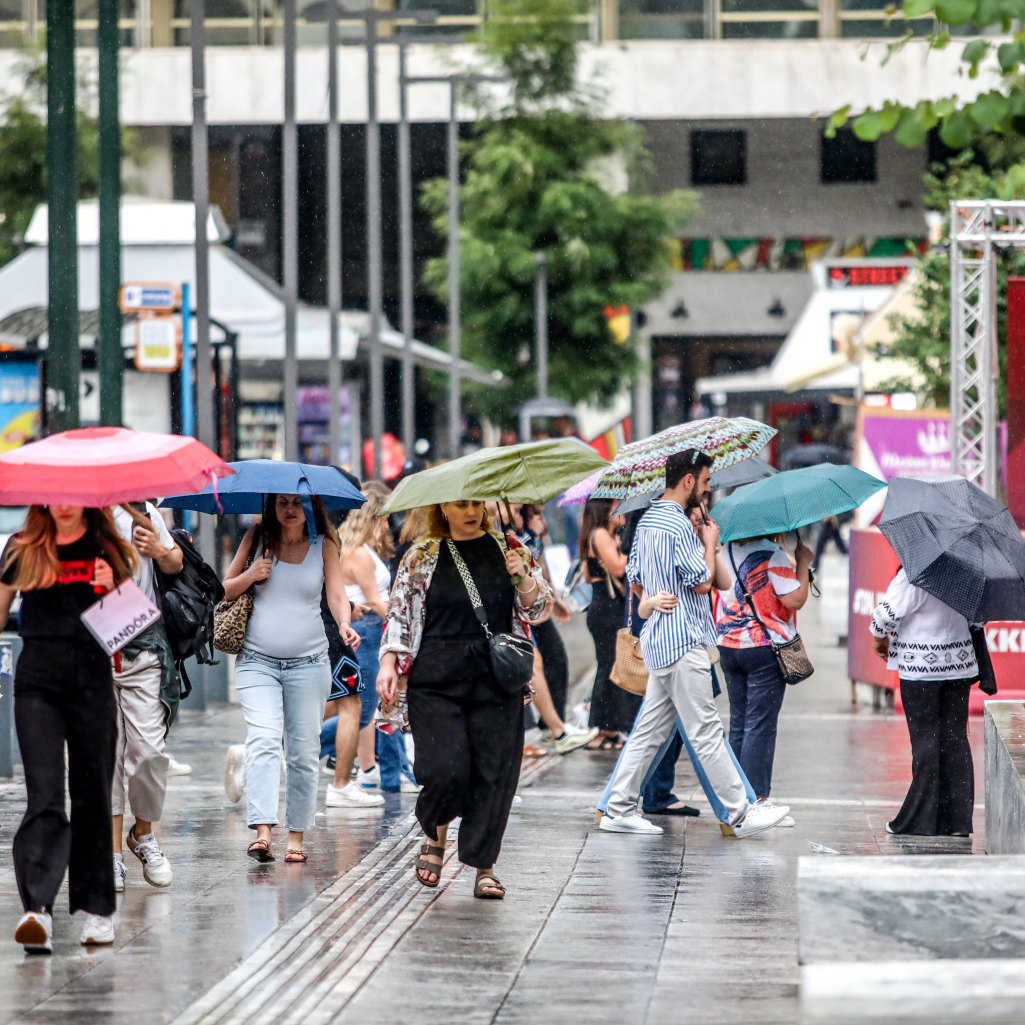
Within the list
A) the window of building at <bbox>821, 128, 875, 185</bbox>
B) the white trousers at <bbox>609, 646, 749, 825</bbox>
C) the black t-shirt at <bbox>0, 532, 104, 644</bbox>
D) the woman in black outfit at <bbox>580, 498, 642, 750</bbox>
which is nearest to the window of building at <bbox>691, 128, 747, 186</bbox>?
the window of building at <bbox>821, 128, 875, 185</bbox>

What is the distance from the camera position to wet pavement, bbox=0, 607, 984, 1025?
18.5ft

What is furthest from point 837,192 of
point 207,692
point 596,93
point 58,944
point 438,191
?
point 58,944

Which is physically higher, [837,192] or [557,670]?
[837,192]

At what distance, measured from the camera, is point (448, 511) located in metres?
7.23

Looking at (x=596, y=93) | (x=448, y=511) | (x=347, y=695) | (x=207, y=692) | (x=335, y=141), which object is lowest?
(x=207, y=692)

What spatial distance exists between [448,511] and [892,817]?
3.42 meters

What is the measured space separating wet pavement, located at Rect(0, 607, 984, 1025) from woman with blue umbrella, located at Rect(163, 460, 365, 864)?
31cm

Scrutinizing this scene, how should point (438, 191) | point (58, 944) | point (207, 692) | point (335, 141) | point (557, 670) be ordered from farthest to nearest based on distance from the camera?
point (438, 191)
point (335, 141)
point (207, 692)
point (557, 670)
point (58, 944)

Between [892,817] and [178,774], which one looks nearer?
[892,817]

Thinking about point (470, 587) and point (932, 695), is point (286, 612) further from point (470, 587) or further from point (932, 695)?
point (932, 695)

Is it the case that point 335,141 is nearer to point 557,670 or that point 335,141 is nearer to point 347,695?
point 557,670

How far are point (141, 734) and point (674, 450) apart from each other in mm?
2796

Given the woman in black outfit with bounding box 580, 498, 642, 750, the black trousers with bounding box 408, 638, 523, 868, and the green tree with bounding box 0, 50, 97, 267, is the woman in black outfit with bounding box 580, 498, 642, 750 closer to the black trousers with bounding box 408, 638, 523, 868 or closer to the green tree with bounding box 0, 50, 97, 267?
the black trousers with bounding box 408, 638, 523, 868

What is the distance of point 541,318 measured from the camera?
34938 mm
